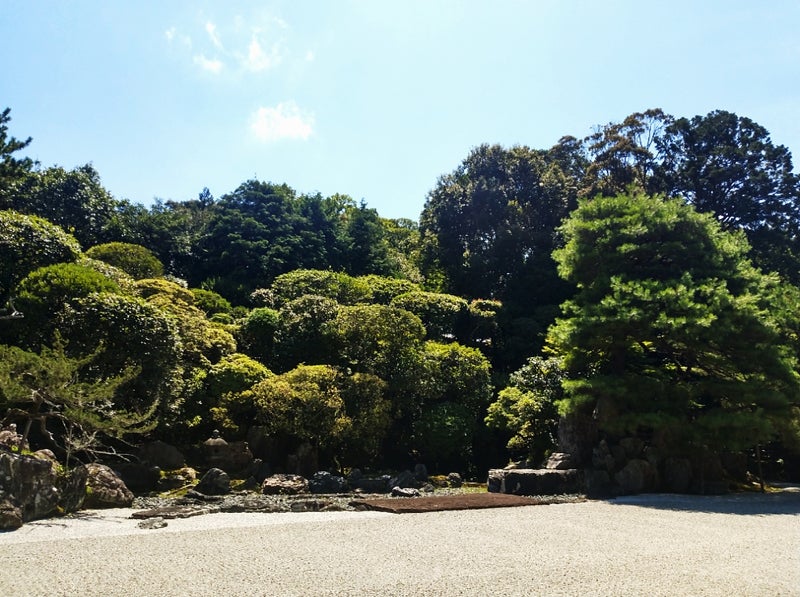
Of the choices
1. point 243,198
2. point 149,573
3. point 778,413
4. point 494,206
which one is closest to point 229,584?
point 149,573

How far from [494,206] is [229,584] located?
27436mm

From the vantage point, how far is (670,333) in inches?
532

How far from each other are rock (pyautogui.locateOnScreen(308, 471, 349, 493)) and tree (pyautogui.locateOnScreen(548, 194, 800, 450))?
5.65 meters

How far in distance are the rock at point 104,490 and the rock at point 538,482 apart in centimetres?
805

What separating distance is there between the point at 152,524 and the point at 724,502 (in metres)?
Answer: 11.1

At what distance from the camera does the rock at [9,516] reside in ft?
27.6

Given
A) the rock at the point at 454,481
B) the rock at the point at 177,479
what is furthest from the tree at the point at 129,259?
the rock at the point at 454,481

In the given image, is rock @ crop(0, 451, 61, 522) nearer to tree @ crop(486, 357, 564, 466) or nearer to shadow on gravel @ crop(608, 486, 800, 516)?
shadow on gravel @ crop(608, 486, 800, 516)

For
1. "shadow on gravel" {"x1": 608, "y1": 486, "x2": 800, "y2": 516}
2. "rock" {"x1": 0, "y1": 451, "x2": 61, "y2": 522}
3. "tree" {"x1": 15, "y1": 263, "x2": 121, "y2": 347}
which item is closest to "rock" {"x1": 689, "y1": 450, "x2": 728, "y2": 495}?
"shadow on gravel" {"x1": 608, "y1": 486, "x2": 800, "y2": 516}

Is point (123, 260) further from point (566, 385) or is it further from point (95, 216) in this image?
point (566, 385)

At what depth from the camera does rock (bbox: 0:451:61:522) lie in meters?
8.75

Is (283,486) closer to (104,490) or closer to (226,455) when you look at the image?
(226,455)

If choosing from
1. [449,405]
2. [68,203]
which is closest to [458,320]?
[449,405]

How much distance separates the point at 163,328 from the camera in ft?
48.8
